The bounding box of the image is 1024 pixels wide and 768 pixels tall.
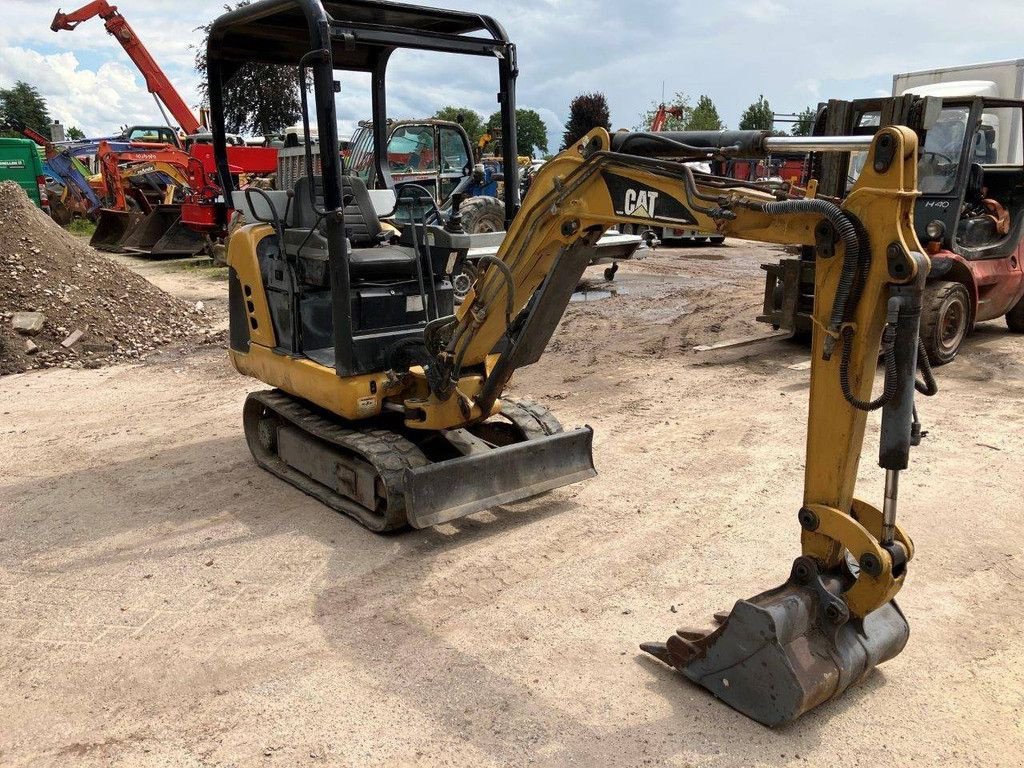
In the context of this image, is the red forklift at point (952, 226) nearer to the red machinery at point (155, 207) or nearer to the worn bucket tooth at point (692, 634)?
the worn bucket tooth at point (692, 634)

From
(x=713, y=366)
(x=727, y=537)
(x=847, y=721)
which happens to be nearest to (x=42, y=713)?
(x=847, y=721)

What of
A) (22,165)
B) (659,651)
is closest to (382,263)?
(659,651)

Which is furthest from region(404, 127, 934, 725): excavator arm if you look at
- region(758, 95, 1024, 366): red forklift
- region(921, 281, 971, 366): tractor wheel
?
region(921, 281, 971, 366): tractor wheel

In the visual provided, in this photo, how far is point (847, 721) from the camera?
123 inches

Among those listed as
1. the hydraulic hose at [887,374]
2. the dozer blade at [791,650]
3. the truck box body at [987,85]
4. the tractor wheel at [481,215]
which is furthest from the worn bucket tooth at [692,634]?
the truck box body at [987,85]

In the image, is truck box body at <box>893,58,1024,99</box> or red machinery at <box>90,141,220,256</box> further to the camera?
red machinery at <box>90,141,220,256</box>

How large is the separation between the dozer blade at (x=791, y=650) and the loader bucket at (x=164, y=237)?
15850 mm

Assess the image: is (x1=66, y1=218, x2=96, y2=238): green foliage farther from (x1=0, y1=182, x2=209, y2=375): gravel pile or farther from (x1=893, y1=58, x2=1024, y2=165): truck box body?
(x1=893, y1=58, x2=1024, y2=165): truck box body

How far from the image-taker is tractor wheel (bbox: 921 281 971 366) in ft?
26.4

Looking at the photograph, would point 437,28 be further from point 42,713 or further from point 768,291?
point 768,291

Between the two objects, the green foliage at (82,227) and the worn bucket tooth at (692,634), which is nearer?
the worn bucket tooth at (692,634)

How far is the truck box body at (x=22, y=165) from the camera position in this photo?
1925cm

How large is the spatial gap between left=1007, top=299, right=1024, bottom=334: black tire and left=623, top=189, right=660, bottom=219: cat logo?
7655mm

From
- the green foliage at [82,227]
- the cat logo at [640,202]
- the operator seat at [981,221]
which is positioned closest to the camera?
the cat logo at [640,202]
